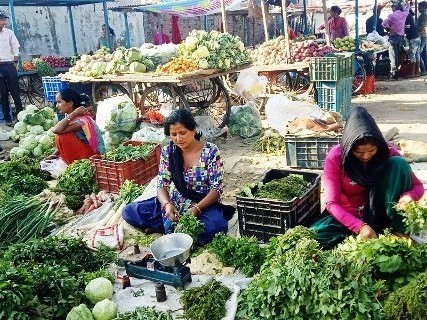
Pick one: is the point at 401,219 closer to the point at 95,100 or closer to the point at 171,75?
the point at 171,75

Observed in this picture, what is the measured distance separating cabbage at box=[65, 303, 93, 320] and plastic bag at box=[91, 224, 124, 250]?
3.90ft

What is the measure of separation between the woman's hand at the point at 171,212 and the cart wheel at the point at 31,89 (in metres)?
8.95

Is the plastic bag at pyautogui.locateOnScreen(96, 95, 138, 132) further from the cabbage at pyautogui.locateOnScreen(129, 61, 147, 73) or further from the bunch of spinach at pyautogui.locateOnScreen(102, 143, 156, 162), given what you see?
the bunch of spinach at pyautogui.locateOnScreen(102, 143, 156, 162)

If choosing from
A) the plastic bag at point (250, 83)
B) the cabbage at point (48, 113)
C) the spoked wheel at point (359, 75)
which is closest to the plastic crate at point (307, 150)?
the plastic bag at point (250, 83)

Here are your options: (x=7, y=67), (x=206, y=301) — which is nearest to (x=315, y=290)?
(x=206, y=301)

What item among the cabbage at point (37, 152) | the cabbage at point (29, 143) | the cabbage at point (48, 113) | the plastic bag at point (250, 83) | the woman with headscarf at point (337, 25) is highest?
the woman with headscarf at point (337, 25)

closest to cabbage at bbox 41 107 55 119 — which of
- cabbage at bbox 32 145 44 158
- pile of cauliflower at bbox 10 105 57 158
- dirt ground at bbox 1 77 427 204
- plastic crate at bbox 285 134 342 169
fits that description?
pile of cauliflower at bbox 10 105 57 158

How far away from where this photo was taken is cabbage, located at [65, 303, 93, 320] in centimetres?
282

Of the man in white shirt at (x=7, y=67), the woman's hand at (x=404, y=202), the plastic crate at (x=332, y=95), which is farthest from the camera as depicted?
the man in white shirt at (x=7, y=67)

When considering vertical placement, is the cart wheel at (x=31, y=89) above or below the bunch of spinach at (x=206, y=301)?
above

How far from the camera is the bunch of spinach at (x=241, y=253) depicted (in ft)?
11.2

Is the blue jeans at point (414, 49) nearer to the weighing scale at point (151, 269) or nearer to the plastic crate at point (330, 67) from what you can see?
the plastic crate at point (330, 67)

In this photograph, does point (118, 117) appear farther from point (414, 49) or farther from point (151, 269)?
point (414, 49)

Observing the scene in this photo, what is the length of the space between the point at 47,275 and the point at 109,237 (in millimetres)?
1188
